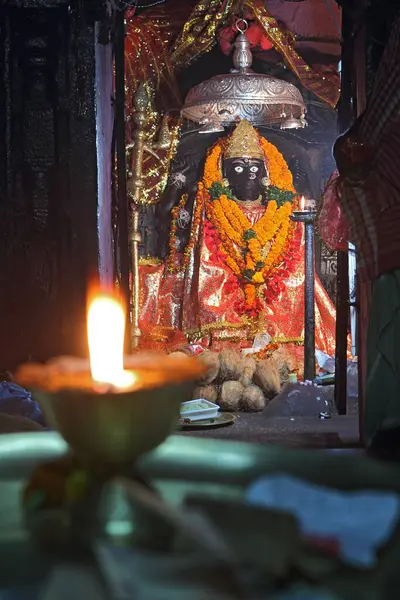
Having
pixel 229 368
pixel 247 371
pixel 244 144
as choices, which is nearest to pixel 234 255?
pixel 244 144

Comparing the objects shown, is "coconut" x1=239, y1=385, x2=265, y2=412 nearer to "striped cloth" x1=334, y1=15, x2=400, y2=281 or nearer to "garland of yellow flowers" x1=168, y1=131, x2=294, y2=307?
"garland of yellow flowers" x1=168, y1=131, x2=294, y2=307

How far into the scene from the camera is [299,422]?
3.86m

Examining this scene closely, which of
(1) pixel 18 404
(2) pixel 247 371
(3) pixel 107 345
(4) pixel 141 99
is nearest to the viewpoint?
(3) pixel 107 345

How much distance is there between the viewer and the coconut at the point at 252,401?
Result: 5.14 m

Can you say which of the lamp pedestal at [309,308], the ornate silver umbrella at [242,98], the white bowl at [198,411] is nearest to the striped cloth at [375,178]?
the white bowl at [198,411]

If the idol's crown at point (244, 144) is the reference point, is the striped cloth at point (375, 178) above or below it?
below

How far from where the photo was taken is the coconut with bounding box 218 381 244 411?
16.8ft

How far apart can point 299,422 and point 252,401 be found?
50.8 inches

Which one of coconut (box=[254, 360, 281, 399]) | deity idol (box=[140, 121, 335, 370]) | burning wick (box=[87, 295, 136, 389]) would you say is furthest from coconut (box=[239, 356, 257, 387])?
burning wick (box=[87, 295, 136, 389])

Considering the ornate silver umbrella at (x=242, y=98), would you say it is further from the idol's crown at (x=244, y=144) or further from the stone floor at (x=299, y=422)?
the stone floor at (x=299, y=422)

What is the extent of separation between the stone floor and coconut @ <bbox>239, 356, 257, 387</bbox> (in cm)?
47

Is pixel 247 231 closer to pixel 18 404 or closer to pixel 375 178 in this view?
pixel 18 404

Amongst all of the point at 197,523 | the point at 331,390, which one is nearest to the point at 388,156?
the point at 197,523

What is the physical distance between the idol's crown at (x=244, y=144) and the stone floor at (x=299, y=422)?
3776 millimetres
